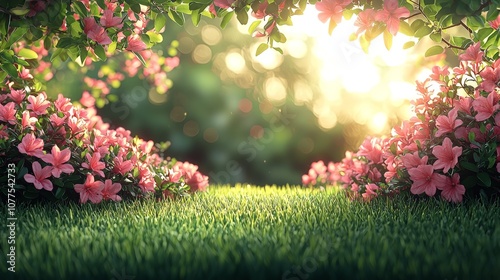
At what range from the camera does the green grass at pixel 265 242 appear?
2.67 metres

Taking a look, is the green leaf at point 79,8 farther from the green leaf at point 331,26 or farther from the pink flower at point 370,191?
the pink flower at point 370,191

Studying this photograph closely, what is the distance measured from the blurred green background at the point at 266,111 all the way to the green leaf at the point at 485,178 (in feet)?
18.6

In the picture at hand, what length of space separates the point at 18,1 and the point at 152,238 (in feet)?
5.82

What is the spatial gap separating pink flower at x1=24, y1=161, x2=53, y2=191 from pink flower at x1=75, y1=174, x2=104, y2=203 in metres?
0.24

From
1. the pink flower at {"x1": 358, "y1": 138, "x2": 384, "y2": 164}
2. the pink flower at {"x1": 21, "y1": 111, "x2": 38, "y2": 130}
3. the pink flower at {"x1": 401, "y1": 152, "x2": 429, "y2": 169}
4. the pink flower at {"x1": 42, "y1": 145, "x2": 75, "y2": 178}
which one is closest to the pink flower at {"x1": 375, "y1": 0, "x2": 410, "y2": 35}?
the pink flower at {"x1": 401, "y1": 152, "x2": 429, "y2": 169}

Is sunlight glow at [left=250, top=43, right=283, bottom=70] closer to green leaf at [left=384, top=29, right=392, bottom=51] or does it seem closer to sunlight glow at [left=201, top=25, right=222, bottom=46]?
sunlight glow at [left=201, top=25, right=222, bottom=46]

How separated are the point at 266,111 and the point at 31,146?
19.5 feet

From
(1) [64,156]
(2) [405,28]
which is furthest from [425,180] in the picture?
(1) [64,156]

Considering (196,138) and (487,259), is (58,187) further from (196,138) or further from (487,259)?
(196,138)

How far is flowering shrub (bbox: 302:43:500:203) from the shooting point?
397 cm

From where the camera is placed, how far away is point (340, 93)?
1001 cm

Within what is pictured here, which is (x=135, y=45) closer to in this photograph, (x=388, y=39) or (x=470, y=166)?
(x=388, y=39)

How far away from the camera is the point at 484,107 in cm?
396

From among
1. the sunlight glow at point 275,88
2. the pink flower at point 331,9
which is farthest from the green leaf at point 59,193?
the sunlight glow at point 275,88
